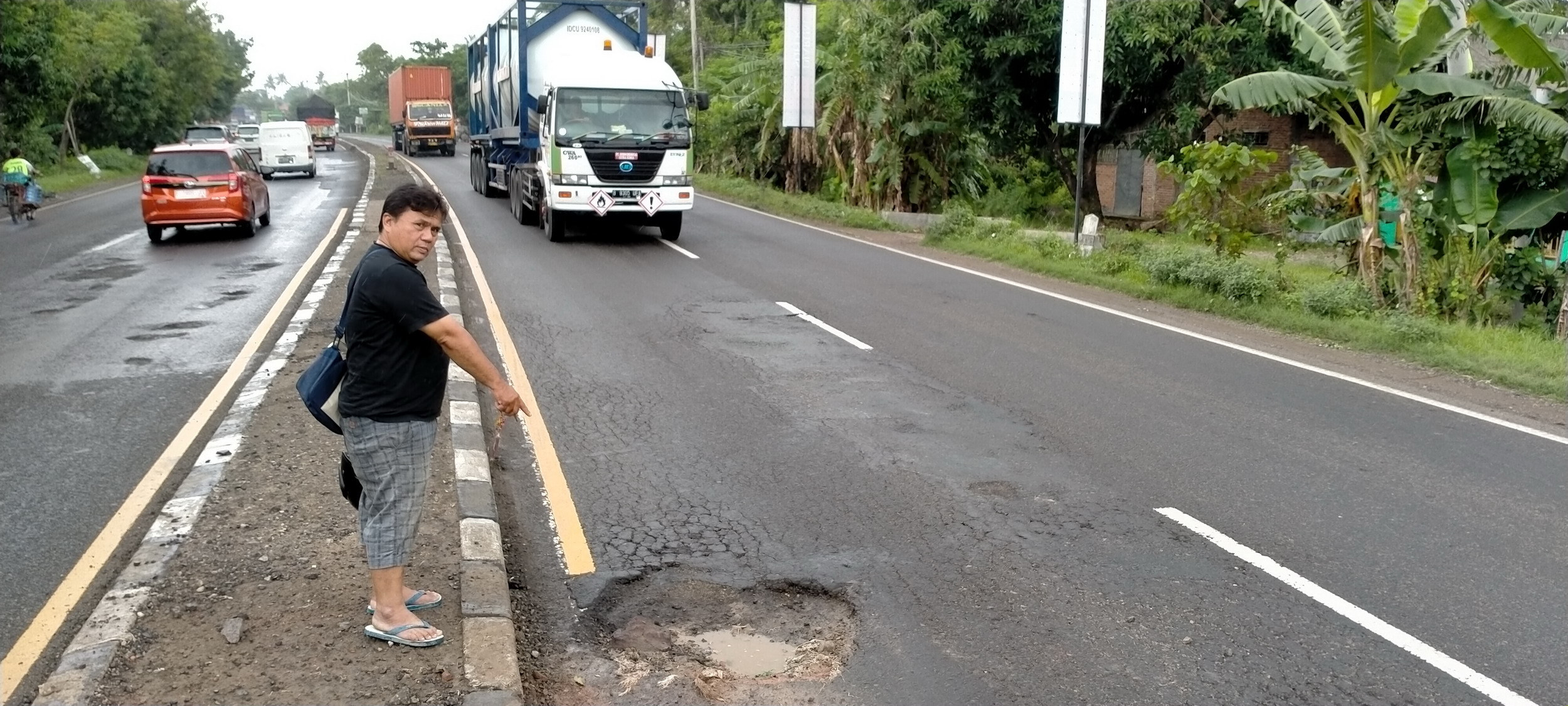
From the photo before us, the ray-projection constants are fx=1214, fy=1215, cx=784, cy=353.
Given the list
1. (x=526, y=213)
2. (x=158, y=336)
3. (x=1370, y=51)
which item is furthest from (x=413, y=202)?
(x=526, y=213)

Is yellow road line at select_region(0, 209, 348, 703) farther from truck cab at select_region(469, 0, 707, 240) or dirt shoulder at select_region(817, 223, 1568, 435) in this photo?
truck cab at select_region(469, 0, 707, 240)

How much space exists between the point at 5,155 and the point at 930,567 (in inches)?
1557

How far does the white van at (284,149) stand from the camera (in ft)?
131

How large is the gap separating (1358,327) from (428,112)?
51.4 meters

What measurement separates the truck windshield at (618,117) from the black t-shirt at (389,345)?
1452 cm

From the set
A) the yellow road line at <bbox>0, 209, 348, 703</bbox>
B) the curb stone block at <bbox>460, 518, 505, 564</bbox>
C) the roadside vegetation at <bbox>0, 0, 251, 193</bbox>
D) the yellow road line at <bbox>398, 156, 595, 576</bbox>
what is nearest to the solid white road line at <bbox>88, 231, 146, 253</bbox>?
the yellow road line at <bbox>398, 156, 595, 576</bbox>

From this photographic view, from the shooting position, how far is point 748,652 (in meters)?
4.66

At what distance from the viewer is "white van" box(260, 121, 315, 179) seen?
131 feet

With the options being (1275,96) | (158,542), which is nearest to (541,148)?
(1275,96)

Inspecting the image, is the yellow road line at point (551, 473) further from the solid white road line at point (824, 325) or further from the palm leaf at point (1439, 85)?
the palm leaf at point (1439, 85)

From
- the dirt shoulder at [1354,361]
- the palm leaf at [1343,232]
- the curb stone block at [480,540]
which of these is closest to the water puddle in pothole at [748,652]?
the curb stone block at [480,540]

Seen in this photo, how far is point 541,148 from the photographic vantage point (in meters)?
19.4

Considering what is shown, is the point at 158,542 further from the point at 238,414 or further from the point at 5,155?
the point at 5,155

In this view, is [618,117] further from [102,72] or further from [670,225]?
[102,72]
